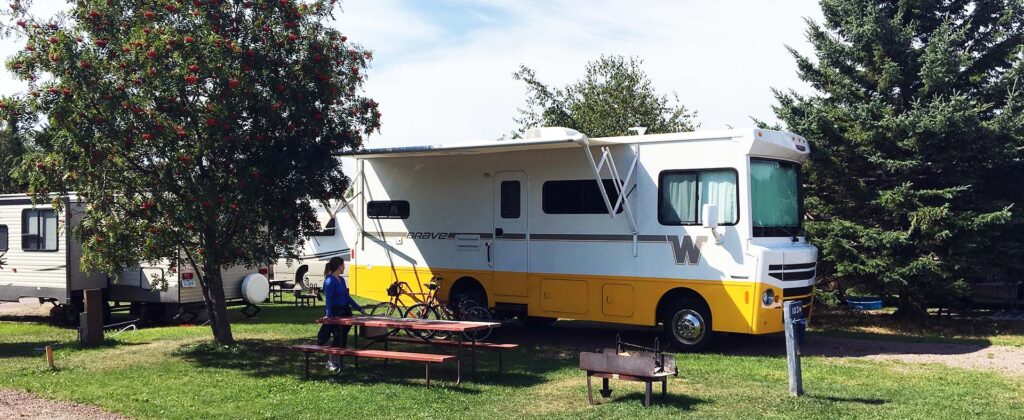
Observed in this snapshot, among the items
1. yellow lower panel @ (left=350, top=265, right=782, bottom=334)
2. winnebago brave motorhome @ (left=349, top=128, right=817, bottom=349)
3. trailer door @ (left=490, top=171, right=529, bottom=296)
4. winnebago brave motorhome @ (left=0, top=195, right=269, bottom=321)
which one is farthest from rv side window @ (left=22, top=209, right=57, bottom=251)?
trailer door @ (left=490, top=171, right=529, bottom=296)

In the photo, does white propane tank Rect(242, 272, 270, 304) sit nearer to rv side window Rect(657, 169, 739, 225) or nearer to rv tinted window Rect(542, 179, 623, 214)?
rv tinted window Rect(542, 179, 623, 214)

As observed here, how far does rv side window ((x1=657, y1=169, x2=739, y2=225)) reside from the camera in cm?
1125

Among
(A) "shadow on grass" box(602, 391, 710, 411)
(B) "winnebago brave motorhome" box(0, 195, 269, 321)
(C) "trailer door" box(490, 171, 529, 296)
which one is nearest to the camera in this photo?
(A) "shadow on grass" box(602, 391, 710, 411)

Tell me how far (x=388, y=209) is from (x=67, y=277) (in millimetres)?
6149

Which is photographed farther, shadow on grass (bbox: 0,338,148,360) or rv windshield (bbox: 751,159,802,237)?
shadow on grass (bbox: 0,338,148,360)

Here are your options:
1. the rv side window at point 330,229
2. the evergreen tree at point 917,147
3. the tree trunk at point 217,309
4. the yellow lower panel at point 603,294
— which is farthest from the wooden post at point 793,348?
the rv side window at point 330,229

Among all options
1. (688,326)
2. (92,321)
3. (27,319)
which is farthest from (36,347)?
(688,326)

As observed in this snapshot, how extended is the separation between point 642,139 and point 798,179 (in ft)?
7.34

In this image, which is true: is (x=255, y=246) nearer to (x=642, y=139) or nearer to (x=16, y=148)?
(x=642, y=139)

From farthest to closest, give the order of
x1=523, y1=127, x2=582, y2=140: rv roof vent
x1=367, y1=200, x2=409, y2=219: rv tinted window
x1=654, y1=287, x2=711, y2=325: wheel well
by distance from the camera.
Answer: x1=367, y1=200, x2=409, y2=219: rv tinted window < x1=523, y1=127, x2=582, y2=140: rv roof vent < x1=654, y1=287, x2=711, y2=325: wheel well

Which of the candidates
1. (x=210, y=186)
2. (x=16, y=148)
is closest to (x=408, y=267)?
(x=210, y=186)

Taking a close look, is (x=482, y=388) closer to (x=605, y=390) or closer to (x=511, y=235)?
(x=605, y=390)

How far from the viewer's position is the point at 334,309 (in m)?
10.4

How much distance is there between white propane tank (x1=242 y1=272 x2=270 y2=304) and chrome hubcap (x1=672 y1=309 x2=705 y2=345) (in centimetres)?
827
